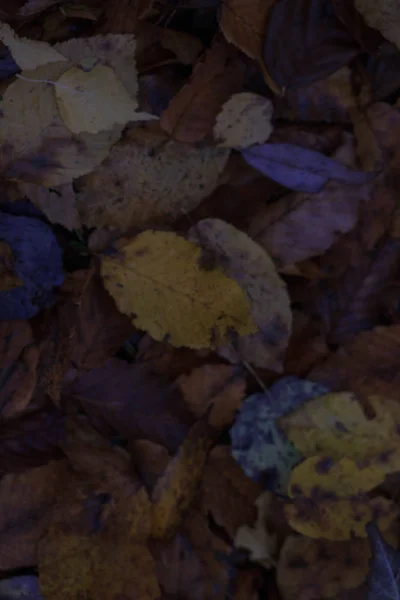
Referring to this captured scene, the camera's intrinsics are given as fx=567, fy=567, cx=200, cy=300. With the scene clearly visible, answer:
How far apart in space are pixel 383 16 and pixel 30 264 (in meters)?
0.76

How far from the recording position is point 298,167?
3.42ft

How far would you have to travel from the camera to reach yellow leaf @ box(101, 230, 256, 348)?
1007 millimetres

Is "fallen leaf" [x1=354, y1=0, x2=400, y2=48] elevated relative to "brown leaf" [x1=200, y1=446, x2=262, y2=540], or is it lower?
elevated

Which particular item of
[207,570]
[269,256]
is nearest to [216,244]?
[269,256]

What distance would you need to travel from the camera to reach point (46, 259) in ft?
3.41

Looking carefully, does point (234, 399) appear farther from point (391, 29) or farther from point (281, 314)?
point (391, 29)

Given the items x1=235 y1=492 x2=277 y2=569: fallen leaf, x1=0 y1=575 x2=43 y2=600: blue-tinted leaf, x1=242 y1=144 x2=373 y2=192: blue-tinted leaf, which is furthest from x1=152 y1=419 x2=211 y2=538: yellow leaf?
x1=242 y1=144 x2=373 y2=192: blue-tinted leaf

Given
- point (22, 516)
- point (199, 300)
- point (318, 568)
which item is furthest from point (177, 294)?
point (318, 568)

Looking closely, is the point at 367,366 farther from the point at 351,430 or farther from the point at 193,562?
the point at 193,562

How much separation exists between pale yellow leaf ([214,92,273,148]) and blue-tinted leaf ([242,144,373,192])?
0.07 feet

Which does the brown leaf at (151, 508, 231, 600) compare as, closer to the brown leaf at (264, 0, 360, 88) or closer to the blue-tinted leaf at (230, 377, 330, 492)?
the blue-tinted leaf at (230, 377, 330, 492)

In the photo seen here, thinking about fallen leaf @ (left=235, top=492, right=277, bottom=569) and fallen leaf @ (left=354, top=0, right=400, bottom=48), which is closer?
fallen leaf @ (left=354, top=0, right=400, bottom=48)

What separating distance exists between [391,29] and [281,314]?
0.53 metres

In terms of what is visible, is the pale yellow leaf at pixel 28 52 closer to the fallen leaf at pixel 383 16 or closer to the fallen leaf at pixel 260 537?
the fallen leaf at pixel 383 16
